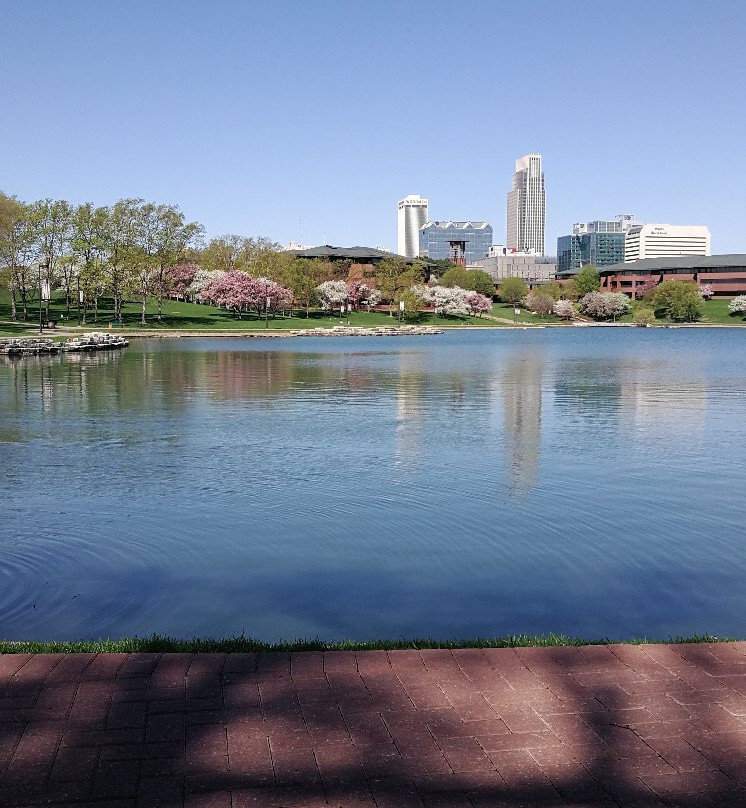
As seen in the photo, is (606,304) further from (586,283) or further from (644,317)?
(586,283)

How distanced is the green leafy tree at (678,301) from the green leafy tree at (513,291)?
22549 millimetres

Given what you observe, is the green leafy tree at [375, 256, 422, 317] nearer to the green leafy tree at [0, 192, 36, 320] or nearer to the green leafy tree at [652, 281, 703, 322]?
the green leafy tree at [652, 281, 703, 322]

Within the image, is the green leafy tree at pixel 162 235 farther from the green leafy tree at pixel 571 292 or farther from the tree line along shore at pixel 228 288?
the green leafy tree at pixel 571 292

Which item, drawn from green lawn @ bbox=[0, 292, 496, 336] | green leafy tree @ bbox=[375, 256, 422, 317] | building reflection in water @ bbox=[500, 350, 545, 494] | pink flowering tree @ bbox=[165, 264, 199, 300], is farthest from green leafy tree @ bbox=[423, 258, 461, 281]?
building reflection in water @ bbox=[500, 350, 545, 494]

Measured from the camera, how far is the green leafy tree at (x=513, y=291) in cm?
14588

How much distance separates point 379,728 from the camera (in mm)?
4688

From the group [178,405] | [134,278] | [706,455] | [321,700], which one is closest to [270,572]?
[321,700]

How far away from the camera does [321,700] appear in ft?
16.4

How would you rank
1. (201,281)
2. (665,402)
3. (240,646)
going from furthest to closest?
1. (201,281)
2. (665,402)
3. (240,646)

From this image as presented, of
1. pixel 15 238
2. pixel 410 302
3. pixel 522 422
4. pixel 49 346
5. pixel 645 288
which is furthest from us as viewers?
pixel 645 288

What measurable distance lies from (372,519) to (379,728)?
6.35m

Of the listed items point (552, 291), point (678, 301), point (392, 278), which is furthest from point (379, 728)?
point (552, 291)

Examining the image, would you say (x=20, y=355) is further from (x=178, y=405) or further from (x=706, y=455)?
(x=706, y=455)

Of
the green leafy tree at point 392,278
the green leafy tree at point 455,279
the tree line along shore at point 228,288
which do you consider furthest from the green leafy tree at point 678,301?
the green leafy tree at point 392,278
